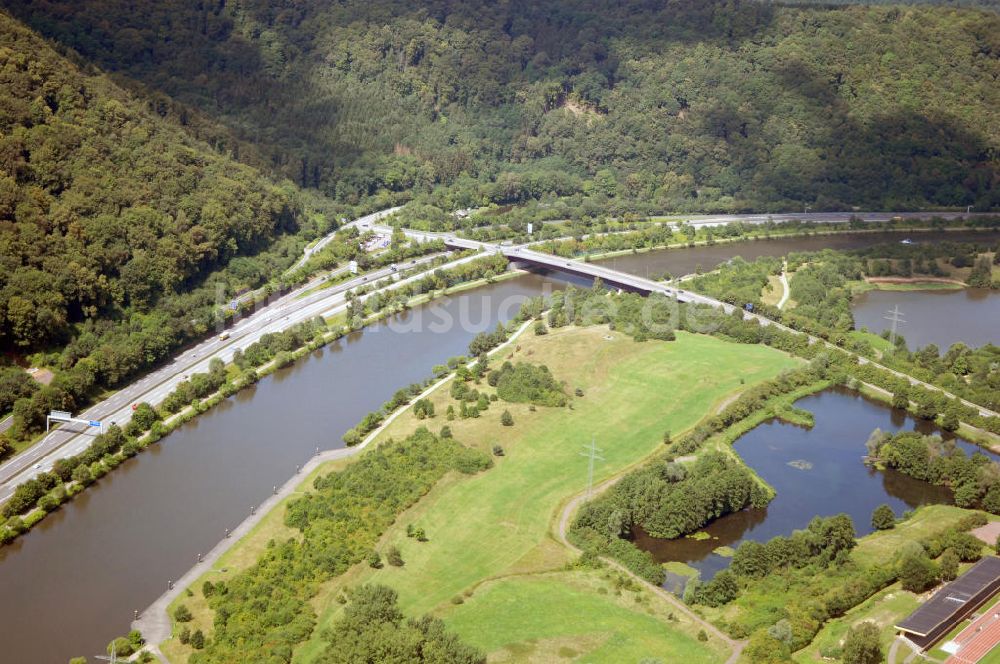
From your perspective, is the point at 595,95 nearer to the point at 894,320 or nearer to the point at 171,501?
the point at 894,320

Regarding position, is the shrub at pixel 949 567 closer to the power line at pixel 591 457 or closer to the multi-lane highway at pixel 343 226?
the power line at pixel 591 457

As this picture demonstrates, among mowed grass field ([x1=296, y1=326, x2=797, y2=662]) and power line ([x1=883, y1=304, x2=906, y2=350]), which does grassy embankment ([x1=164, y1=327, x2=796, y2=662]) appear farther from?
power line ([x1=883, y1=304, x2=906, y2=350])

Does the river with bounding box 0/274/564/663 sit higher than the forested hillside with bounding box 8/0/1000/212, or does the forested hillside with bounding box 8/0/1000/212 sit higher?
the forested hillside with bounding box 8/0/1000/212

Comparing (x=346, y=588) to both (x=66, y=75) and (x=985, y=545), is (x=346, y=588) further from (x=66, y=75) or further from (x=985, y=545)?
(x=66, y=75)

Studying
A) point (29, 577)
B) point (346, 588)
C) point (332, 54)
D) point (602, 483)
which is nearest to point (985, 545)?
point (602, 483)

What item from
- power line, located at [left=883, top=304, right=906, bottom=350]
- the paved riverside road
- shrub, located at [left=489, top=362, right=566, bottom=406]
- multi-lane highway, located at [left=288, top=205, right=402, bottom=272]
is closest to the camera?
the paved riverside road

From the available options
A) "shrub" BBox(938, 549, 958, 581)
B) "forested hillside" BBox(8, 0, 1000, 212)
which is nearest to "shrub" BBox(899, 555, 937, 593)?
"shrub" BBox(938, 549, 958, 581)

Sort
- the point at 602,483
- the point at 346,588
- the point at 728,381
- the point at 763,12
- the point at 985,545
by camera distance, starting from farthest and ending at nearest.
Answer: the point at 763,12
the point at 728,381
the point at 602,483
the point at 985,545
the point at 346,588
